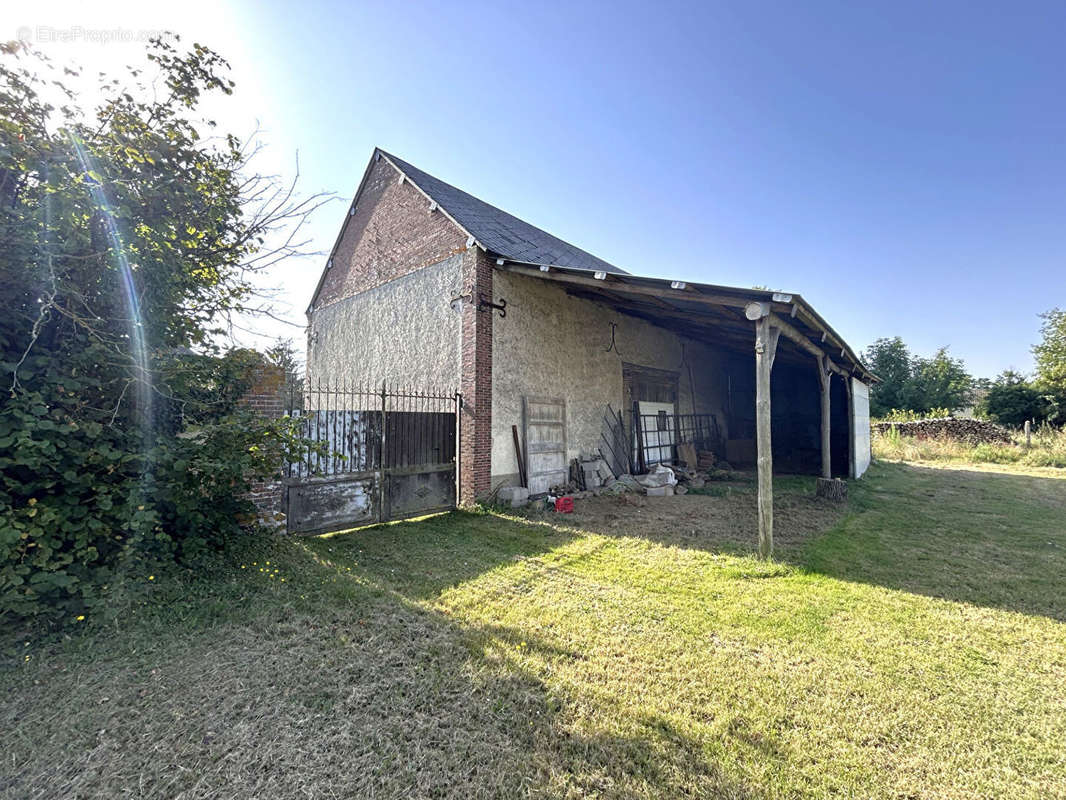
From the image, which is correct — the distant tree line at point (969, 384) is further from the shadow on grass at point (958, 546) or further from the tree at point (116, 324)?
the tree at point (116, 324)

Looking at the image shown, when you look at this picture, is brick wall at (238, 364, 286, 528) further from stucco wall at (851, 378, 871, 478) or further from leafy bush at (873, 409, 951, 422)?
leafy bush at (873, 409, 951, 422)

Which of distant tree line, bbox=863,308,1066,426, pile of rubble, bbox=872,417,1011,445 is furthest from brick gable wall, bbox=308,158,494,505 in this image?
distant tree line, bbox=863,308,1066,426

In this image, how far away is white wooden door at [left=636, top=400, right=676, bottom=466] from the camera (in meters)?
10.1

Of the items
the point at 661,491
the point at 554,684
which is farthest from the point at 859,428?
the point at 554,684

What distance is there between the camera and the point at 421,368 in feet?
25.5

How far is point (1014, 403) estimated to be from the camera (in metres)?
18.3

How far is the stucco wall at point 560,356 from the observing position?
7.00 meters

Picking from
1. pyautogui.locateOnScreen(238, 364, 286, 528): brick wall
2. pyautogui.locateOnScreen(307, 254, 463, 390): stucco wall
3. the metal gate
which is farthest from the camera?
pyautogui.locateOnScreen(307, 254, 463, 390): stucco wall

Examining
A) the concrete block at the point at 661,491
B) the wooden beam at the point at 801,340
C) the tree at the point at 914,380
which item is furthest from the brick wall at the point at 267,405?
the tree at the point at 914,380

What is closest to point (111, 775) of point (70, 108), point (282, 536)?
point (282, 536)

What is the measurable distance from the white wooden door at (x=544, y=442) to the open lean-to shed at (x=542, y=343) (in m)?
0.03

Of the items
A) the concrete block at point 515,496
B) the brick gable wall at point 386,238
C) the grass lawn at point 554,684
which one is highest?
the brick gable wall at point 386,238

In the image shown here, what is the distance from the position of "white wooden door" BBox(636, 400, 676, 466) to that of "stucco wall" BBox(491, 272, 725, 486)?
1008mm

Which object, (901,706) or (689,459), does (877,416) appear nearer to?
(689,459)
